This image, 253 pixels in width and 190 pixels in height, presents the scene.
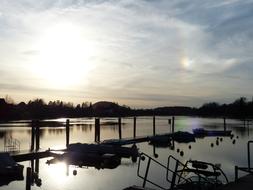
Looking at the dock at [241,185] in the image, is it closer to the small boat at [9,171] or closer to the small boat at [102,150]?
the small boat at [9,171]

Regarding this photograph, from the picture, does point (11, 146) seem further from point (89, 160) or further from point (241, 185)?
point (241, 185)

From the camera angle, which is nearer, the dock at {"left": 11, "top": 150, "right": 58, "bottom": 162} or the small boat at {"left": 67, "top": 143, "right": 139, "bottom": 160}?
the dock at {"left": 11, "top": 150, "right": 58, "bottom": 162}

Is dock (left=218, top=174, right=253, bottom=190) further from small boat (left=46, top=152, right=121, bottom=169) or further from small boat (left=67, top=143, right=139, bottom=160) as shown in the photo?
small boat (left=67, top=143, right=139, bottom=160)

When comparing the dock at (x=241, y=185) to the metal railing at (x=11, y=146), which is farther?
the metal railing at (x=11, y=146)

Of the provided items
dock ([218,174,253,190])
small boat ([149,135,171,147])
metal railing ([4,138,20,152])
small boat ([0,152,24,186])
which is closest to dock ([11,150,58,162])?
metal railing ([4,138,20,152])

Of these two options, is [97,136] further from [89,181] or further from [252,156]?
[89,181]

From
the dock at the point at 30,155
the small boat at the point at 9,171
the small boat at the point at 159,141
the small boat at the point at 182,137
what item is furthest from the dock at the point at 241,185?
the small boat at the point at 182,137

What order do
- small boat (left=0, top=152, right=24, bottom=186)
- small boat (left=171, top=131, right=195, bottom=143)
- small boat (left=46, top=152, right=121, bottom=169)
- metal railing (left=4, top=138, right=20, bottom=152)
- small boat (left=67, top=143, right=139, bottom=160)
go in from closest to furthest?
small boat (left=0, top=152, right=24, bottom=186) → small boat (left=46, top=152, right=121, bottom=169) → small boat (left=67, top=143, right=139, bottom=160) → metal railing (left=4, top=138, right=20, bottom=152) → small boat (left=171, top=131, right=195, bottom=143)

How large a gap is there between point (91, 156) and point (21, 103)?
16622cm

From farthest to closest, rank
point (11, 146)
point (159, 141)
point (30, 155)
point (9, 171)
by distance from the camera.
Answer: point (159, 141) < point (11, 146) < point (30, 155) < point (9, 171)

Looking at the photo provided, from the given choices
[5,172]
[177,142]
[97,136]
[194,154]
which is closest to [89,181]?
[5,172]

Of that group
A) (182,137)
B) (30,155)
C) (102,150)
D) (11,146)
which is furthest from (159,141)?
(30,155)

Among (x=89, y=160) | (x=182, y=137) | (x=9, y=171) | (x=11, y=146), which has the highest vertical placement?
(x=182, y=137)

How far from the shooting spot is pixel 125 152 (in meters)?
38.8
